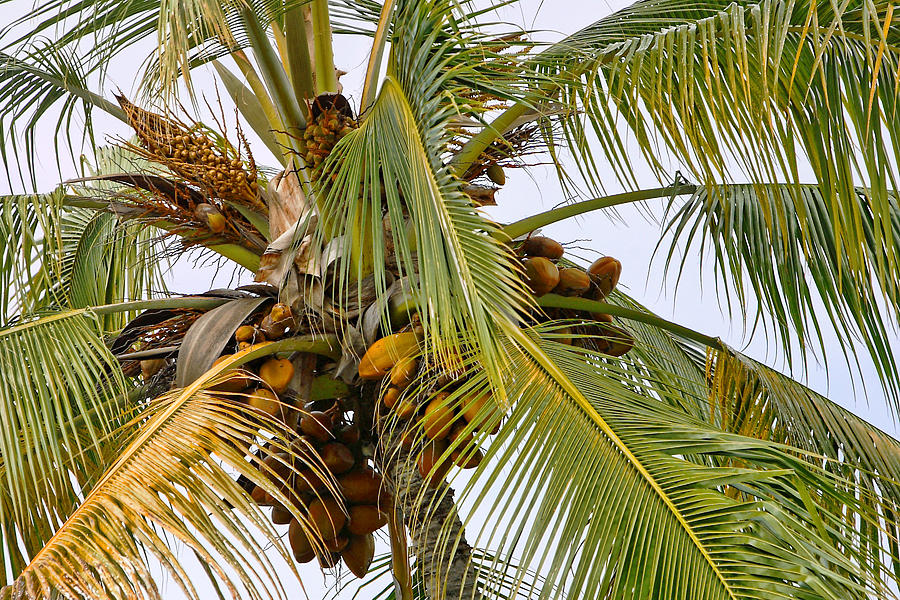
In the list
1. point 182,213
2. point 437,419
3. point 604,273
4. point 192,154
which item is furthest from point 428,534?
point 192,154

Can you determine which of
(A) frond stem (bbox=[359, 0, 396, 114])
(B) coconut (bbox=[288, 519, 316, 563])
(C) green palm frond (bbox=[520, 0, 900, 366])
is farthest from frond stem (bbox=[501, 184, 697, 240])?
(B) coconut (bbox=[288, 519, 316, 563])

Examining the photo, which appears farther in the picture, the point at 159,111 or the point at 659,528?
the point at 159,111

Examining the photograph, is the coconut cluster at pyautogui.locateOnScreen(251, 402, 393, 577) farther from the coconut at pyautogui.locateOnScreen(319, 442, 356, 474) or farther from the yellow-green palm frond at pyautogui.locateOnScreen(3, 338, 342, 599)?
the yellow-green palm frond at pyautogui.locateOnScreen(3, 338, 342, 599)

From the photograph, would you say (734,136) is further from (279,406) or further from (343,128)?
(279,406)

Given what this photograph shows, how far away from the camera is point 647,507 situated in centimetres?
198

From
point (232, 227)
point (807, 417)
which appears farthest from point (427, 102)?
point (807, 417)

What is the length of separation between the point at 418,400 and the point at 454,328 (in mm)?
513

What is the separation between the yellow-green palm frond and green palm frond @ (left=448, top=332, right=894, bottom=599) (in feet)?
1.59

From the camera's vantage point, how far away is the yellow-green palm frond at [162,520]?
1739 mm

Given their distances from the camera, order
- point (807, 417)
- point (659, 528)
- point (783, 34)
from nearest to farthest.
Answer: point (659, 528) → point (783, 34) → point (807, 417)

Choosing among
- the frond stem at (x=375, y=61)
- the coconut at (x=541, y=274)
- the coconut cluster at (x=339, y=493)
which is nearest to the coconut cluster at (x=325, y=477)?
the coconut cluster at (x=339, y=493)

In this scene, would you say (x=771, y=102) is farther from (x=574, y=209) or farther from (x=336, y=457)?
(x=336, y=457)

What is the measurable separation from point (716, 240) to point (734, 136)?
1.02 meters

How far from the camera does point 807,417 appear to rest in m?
3.23
